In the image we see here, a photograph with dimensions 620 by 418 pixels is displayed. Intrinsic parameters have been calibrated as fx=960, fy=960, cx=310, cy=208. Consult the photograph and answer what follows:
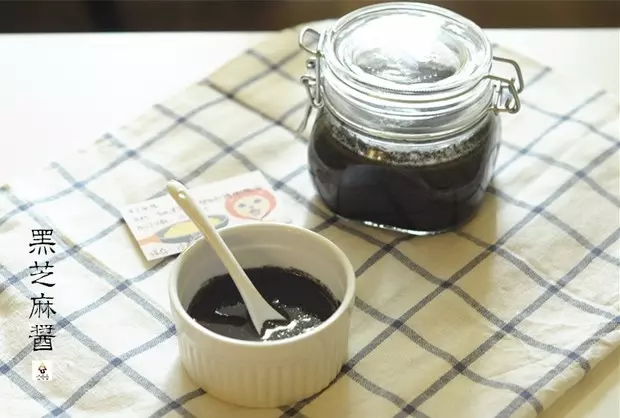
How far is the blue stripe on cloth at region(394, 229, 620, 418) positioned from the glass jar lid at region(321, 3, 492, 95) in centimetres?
19

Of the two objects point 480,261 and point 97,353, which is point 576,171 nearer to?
point 480,261

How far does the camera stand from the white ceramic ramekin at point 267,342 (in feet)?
2.17

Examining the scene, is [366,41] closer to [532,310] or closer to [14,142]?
[532,310]

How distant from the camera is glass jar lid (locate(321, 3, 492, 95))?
777mm

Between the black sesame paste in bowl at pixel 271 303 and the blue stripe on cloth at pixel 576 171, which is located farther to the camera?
the blue stripe on cloth at pixel 576 171

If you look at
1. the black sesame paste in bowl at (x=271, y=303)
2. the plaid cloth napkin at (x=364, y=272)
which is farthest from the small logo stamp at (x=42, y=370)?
the black sesame paste in bowl at (x=271, y=303)

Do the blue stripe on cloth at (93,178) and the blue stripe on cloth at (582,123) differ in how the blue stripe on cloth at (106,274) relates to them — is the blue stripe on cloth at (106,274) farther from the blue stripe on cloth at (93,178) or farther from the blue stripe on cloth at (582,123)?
the blue stripe on cloth at (582,123)

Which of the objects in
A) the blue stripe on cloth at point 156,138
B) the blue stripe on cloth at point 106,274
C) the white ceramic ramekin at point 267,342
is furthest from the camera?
the blue stripe on cloth at point 156,138

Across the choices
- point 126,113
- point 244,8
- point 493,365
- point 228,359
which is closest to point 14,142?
point 126,113

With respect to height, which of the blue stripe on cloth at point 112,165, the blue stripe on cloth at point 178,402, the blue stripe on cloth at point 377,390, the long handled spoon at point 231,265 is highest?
the long handled spoon at point 231,265

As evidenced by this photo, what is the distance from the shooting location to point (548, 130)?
983 mm

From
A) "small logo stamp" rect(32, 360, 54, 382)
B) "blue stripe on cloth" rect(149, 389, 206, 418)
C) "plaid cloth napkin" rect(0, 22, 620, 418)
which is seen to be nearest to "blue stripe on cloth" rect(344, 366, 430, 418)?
"plaid cloth napkin" rect(0, 22, 620, 418)

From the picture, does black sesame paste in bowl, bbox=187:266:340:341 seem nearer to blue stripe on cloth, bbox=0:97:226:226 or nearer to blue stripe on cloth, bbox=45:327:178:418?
blue stripe on cloth, bbox=45:327:178:418

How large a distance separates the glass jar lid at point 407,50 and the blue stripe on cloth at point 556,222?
15 centimetres
